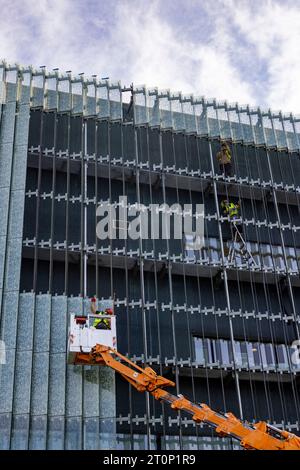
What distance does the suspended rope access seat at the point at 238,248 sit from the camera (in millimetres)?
46903

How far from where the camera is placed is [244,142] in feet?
172

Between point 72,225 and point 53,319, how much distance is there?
7605 millimetres

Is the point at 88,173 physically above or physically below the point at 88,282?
above

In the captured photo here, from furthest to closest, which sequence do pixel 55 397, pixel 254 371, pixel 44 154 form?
pixel 44 154, pixel 254 371, pixel 55 397

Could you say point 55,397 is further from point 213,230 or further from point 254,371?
point 213,230

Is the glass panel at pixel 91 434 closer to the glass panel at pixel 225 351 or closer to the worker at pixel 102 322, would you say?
the worker at pixel 102 322

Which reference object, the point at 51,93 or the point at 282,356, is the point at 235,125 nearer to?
the point at 51,93

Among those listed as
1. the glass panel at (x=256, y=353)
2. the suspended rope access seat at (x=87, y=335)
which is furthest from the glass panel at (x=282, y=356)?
the suspended rope access seat at (x=87, y=335)

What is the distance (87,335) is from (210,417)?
8001mm

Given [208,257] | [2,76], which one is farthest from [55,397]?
[2,76]

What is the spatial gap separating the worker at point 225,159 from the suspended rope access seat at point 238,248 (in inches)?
171

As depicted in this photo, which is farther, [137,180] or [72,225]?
[137,180]

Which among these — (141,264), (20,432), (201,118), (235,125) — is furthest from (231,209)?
(20,432)

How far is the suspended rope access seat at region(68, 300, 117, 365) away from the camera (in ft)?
120
